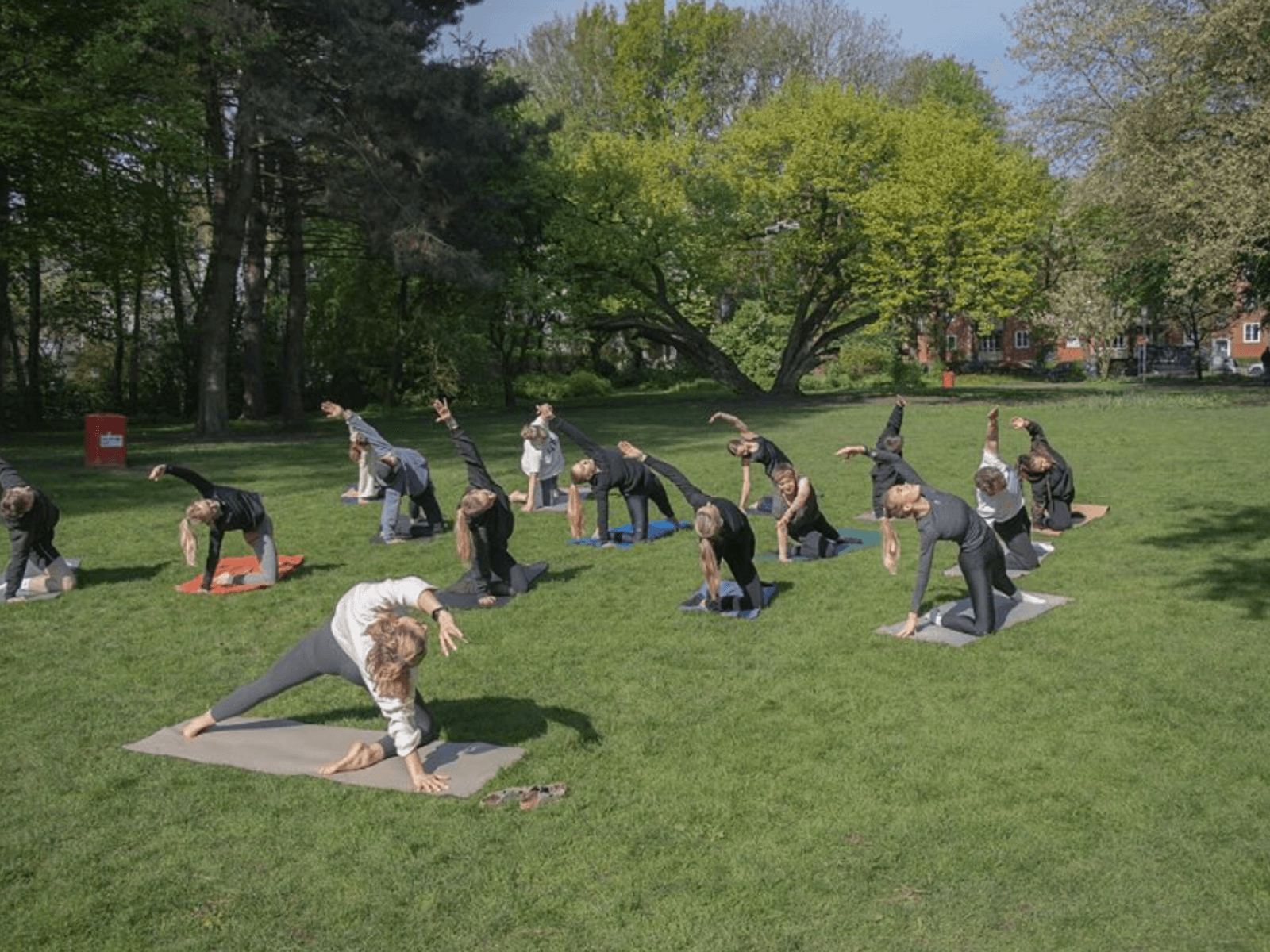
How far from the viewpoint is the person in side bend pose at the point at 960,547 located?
1002 cm

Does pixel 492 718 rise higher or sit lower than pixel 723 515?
lower

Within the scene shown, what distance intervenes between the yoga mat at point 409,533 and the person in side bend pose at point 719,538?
5.24 metres

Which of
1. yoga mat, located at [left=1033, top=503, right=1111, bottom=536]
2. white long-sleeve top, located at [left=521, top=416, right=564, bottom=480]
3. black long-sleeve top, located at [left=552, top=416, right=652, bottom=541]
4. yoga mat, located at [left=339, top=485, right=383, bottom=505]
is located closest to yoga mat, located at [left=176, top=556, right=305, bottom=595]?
black long-sleeve top, located at [left=552, top=416, right=652, bottom=541]

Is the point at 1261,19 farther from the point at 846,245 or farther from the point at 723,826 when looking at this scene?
the point at 723,826

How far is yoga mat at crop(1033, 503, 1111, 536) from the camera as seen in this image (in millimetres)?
14837

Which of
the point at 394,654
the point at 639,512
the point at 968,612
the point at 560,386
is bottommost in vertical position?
the point at 968,612

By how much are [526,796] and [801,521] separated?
738 centimetres

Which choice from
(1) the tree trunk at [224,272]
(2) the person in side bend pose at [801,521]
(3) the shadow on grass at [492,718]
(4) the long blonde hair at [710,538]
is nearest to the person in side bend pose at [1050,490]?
(2) the person in side bend pose at [801,521]

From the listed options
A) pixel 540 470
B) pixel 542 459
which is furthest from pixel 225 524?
pixel 542 459

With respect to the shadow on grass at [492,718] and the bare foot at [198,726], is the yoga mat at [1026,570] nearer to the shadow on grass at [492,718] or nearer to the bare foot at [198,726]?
the shadow on grass at [492,718]

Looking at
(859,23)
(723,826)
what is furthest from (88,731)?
(859,23)

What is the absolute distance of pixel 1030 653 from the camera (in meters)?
9.70

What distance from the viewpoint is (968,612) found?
10.7 metres

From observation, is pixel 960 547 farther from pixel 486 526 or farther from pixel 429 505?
pixel 429 505
